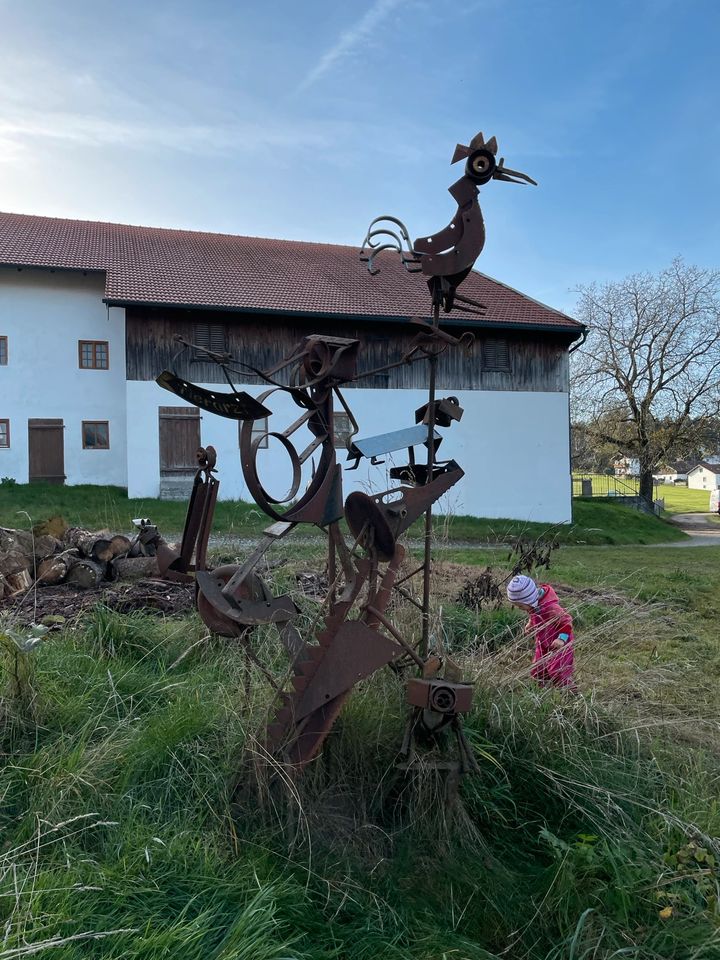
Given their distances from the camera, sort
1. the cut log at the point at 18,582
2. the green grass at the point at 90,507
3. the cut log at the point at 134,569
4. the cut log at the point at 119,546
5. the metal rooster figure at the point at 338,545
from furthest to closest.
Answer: the green grass at the point at 90,507
the cut log at the point at 119,546
the cut log at the point at 134,569
the cut log at the point at 18,582
the metal rooster figure at the point at 338,545

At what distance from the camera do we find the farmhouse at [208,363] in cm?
2044

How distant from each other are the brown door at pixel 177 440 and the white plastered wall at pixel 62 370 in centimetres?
217

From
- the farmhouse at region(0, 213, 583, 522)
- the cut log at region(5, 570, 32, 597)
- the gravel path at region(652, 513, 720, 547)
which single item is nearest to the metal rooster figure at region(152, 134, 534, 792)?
the cut log at region(5, 570, 32, 597)

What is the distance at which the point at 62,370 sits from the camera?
2191 cm

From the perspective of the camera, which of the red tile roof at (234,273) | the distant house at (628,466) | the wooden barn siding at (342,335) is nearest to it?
the wooden barn siding at (342,335)

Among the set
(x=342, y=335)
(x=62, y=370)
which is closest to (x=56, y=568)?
(x=342, y=335)

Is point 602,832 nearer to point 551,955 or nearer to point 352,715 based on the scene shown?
point 551,955

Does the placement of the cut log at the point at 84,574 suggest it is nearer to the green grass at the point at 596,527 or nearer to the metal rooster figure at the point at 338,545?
the metal rooster figure at the point at 338,545

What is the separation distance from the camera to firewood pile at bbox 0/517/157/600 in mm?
6914

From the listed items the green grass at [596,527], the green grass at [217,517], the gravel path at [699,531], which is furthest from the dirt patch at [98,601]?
the gravel path at [699,531]

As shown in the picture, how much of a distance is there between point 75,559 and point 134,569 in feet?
1.89

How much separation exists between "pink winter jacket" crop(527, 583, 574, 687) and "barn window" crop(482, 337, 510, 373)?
19.2 metres

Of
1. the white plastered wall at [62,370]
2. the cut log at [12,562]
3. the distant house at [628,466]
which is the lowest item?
the cut log at [12,562]

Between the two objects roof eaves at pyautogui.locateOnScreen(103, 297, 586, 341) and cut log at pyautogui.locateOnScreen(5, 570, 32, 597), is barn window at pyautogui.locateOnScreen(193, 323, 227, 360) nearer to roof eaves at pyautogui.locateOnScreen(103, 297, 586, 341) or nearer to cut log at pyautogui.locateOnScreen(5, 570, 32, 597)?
roof eaves at pyautogui.locateOnScreen(103, 297, 586, 341)
